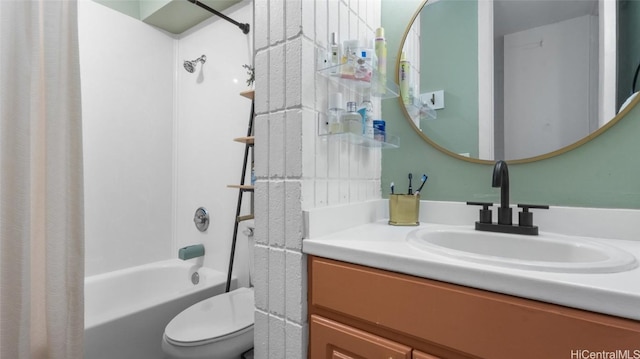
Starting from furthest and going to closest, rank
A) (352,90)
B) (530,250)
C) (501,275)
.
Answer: (352,90) < (530,250) < (501,275)

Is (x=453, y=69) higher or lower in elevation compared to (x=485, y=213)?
higher

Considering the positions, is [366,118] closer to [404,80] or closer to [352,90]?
[352,90]

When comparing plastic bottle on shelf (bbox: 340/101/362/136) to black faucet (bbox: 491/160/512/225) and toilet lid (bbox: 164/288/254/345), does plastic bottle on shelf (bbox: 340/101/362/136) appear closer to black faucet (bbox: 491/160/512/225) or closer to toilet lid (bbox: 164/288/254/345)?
black faucet (bbox: 491/160/512/225)

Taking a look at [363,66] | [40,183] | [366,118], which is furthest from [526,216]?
[40,183]

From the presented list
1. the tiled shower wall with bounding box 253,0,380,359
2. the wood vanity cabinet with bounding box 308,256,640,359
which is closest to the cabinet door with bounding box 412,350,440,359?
the wood vanity cabinet with bounding box 308,256,640,359

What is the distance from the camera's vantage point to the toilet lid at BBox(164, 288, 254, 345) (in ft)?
3.76

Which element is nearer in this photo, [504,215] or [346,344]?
[346,344]

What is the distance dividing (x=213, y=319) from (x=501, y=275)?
123 centimetres

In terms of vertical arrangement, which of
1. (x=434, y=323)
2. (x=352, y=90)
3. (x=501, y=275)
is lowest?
(x=434, y=323)

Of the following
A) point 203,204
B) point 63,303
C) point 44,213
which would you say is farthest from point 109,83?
point 63,303

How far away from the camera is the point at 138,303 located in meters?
1.56

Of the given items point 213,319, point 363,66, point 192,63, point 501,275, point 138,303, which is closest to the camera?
point 501,275

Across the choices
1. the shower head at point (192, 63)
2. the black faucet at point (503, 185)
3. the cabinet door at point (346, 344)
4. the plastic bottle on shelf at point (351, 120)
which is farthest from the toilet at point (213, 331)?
the shower head at point (192, 63)

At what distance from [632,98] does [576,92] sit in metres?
0.12
